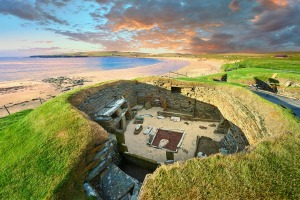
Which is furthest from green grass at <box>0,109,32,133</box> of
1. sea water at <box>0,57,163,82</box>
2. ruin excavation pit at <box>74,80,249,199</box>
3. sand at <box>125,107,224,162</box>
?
sea water at <box>0,57,163,82</box>

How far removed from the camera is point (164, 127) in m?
16.0

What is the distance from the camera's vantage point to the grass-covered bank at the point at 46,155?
589 cm

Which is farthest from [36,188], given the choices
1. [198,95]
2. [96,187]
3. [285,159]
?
[198,95]

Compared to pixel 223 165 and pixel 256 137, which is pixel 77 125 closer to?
pixel 223 165

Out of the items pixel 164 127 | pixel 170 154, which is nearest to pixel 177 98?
pixel 164 127

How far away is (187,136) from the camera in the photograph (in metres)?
14.3

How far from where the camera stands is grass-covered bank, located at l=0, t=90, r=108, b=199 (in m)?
5.89

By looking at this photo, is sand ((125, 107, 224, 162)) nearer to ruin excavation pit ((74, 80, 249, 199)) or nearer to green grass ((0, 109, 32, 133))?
ruin excavation pit ((74, 80, 249, 199))

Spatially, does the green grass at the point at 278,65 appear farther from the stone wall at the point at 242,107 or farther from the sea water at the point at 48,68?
the sea water at the point at 48,68

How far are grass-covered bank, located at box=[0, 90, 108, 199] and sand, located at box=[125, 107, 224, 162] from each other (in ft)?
18.8

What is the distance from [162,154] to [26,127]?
9.67 metres

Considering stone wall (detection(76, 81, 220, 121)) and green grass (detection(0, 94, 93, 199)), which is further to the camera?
stone wall (detection(76, 81, 220, 121))

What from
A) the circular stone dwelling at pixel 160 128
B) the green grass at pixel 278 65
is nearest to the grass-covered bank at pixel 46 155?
the circular stone dwelling at pixel 160 128

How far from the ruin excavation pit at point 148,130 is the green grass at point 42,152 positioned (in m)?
1.10
